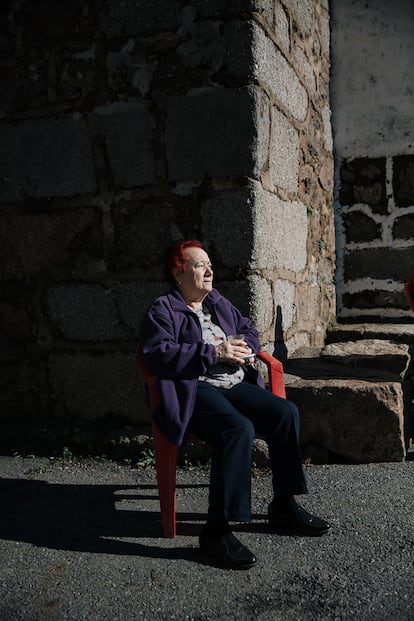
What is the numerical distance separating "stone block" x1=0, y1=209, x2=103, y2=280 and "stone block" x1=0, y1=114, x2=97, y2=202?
0.44 ft

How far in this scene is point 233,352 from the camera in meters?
2.56

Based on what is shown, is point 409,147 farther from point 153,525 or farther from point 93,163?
point 153,525

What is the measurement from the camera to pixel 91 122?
3.58 metres

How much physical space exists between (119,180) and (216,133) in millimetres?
596

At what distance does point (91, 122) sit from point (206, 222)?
87cm

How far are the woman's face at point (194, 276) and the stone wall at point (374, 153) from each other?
2.61m

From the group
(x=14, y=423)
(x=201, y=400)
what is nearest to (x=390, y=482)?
(x=201, y=400)

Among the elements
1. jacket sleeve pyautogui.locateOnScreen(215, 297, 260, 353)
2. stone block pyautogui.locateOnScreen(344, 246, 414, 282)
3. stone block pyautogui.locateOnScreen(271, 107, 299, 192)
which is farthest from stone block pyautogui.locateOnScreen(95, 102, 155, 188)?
stone block pyautogui.locateOnScreen(344, 246, 414, 282)

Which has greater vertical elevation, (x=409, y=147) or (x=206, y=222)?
(x=409, y=147)

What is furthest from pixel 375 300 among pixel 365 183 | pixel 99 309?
pixel 99 309

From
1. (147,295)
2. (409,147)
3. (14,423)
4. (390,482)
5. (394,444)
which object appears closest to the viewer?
(390,482)

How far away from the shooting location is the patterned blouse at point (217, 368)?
8.91ft

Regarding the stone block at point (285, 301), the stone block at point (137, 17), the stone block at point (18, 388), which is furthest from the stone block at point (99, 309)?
the stone block at point (137, 17)

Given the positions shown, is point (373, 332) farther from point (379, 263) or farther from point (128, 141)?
point (128, 141)
